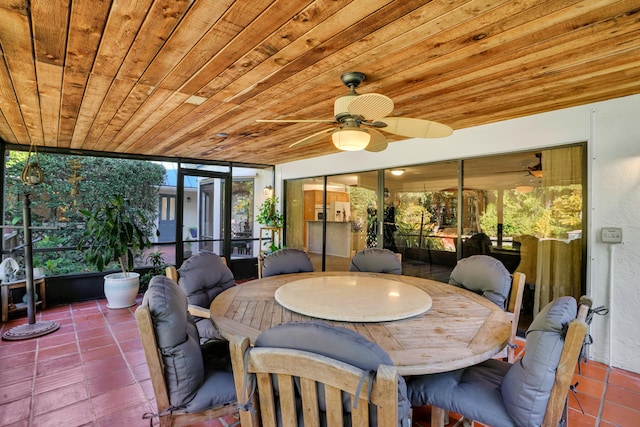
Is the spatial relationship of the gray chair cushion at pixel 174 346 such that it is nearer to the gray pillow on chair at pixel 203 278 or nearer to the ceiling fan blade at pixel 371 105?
the gray pillow on chair at pixel 203 278

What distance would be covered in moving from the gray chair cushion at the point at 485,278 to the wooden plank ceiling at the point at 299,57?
1.42m

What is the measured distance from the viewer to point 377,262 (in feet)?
11.1

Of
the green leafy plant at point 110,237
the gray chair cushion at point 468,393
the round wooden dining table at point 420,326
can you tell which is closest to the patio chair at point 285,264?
the round wooden dining table at point 420,326

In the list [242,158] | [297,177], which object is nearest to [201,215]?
[242,158]

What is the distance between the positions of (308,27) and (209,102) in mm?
1511

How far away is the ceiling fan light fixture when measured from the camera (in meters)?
2.17

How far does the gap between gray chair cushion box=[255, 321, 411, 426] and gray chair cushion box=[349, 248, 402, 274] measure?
2.40 metres

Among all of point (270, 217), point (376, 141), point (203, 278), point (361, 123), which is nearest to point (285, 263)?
point (203, 278)

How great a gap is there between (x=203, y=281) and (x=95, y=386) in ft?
3.86

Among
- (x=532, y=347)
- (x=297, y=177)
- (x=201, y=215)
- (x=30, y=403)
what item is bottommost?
(x=30, y=403)

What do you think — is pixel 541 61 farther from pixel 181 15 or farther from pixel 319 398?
pixel 319 398

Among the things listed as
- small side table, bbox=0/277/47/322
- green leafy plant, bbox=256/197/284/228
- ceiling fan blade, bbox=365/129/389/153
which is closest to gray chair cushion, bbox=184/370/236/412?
ceiling fan blade, bbox=365/129/389/153

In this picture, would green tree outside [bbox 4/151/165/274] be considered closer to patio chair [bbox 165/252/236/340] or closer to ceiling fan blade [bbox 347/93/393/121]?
patio chair [bbox 165/252/236/340]

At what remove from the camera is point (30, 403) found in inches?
88.9
